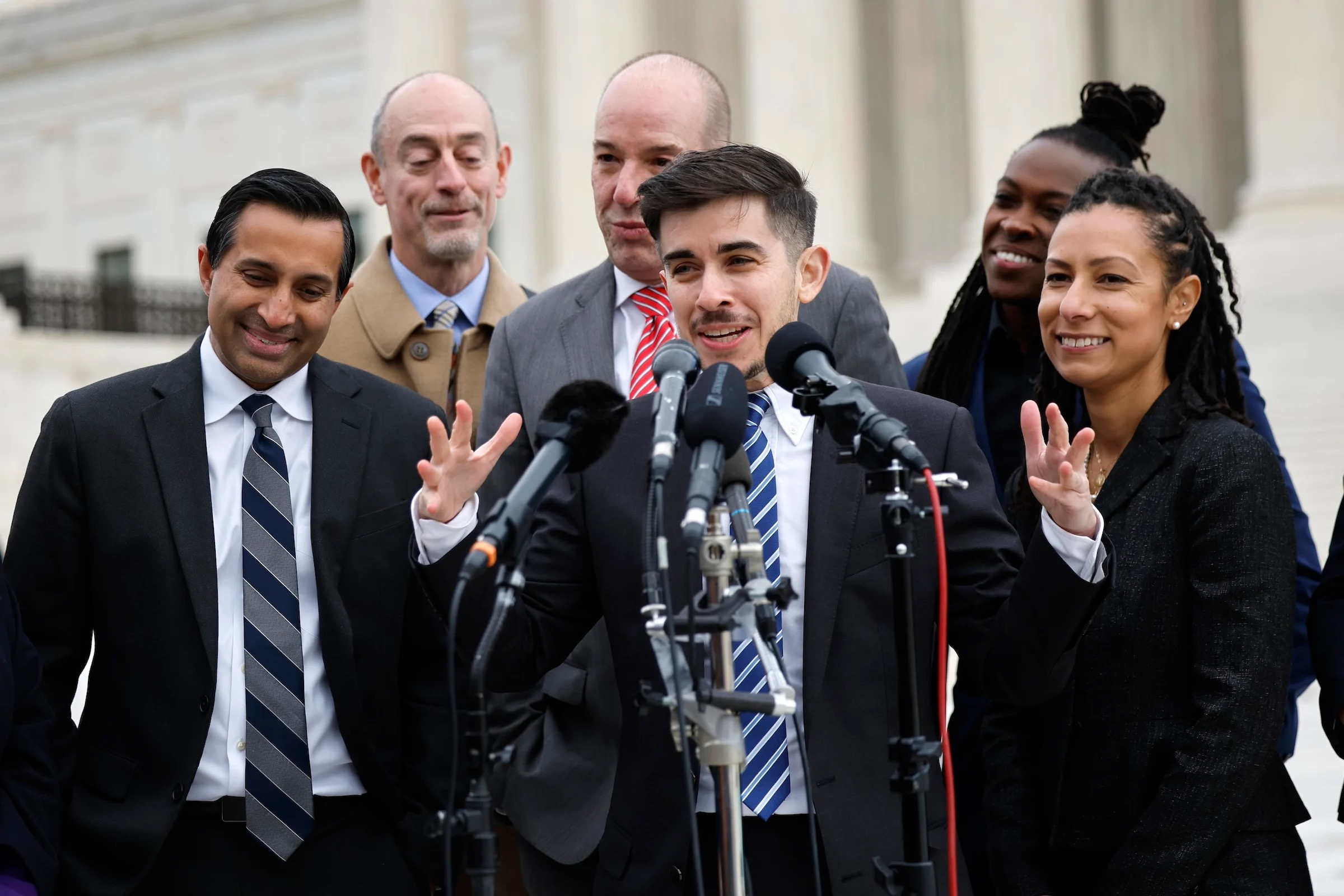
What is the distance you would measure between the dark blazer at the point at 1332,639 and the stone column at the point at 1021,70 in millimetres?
14208

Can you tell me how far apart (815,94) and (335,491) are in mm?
16963

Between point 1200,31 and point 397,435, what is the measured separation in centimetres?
1772

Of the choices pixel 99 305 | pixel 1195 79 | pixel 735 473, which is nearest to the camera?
pixel 735 473

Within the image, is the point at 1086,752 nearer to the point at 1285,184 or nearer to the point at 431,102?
the point at 431,102

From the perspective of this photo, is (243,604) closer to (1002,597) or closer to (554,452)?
(554,452)

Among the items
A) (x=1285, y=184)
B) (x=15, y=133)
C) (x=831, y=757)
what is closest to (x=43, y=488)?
(x=831, y=757)

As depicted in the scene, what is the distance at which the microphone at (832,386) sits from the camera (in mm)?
2832

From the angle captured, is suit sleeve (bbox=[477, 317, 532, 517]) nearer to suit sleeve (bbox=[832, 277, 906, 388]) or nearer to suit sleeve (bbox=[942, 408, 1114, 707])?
suit sleeve (bbox=[832, 277, 906, 388])

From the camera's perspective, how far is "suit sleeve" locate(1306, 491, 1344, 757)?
3.73 metres

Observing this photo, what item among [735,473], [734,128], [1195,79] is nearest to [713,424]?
[735,473]

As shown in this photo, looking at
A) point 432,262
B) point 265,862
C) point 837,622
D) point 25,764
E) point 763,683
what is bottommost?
point 265,862

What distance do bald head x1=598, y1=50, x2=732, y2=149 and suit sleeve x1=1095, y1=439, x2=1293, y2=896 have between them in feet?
5.75

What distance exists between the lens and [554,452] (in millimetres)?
2758

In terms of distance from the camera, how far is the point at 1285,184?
16328mm
